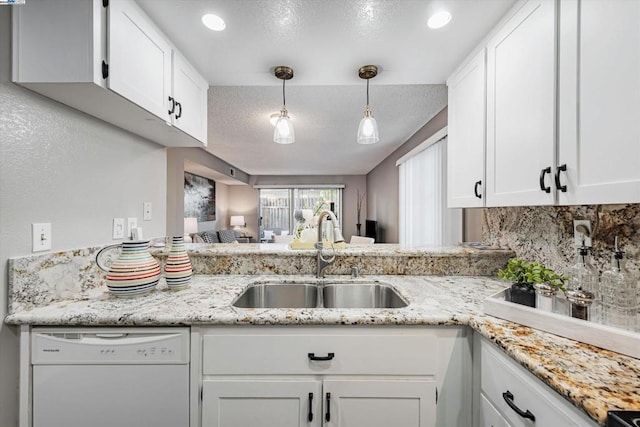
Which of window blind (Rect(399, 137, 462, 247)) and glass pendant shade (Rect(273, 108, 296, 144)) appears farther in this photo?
window blind (Rect(399, 137, 462, 247))

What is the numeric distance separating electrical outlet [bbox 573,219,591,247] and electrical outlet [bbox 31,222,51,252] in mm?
2114

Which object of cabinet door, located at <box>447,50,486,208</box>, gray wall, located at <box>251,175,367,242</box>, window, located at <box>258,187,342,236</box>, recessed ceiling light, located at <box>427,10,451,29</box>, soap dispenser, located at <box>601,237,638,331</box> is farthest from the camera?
window, located at <box>258,187,342,236</box>

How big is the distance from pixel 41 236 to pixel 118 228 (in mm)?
395

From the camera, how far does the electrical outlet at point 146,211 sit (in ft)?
5.38

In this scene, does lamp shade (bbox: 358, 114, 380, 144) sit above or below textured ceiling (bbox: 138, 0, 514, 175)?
below

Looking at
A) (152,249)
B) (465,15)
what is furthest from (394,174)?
(152,249)

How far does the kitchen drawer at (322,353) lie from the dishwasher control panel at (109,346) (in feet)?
0.37

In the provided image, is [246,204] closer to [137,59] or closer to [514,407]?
[137,59]

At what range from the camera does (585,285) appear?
39.1 inches

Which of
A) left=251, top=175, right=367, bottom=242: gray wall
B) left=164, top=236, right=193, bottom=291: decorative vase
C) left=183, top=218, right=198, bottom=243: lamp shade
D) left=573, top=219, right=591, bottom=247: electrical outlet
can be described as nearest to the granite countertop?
left=164, top=236, right=193, bottom=291: decorative vase

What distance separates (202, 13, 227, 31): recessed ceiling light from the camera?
1.22 m

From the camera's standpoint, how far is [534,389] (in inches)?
28.3

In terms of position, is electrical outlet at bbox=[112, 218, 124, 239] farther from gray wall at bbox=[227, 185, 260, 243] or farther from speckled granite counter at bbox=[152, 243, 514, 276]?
gray wall at bbox=[227, 185, 260, 243]

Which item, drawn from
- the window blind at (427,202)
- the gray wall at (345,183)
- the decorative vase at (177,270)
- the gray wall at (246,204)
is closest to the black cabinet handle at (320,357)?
the decorative vase at (177,270)
